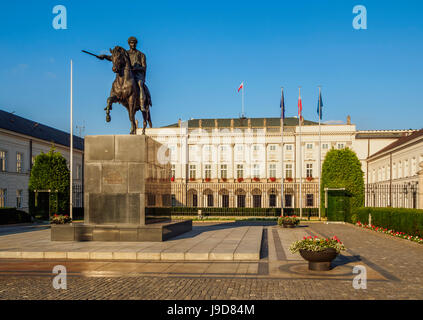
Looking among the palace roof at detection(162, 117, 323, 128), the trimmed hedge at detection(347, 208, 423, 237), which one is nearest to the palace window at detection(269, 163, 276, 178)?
the palace roof at detection(162, 117, 323, 128)

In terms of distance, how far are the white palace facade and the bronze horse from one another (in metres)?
52.4

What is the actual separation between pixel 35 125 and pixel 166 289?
175ft

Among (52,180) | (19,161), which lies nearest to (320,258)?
(52,180)

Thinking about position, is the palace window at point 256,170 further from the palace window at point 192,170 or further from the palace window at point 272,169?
the palace window at point 192,170

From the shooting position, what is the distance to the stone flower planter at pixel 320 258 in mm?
11281

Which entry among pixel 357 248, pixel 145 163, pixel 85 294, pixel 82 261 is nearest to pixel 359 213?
pixel 357 248

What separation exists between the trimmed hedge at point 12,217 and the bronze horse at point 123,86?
17.8 m

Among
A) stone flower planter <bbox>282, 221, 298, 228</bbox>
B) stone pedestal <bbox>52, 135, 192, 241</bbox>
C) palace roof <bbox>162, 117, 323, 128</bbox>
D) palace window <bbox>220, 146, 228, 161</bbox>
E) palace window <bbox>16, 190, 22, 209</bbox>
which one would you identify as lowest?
stone flower planter <bbox>282, 221, 298, 228</bbox>

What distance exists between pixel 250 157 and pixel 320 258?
62.2 meters

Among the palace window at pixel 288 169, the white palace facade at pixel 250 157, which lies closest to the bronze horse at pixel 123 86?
the white palace facade at pixel 250 157

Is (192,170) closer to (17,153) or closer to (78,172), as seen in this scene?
(78,172)

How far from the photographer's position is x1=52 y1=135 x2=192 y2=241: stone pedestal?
16.4 metres

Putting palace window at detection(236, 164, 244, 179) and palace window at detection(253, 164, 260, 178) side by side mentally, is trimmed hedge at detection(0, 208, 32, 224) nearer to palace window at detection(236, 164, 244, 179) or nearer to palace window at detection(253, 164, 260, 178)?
palace window at detection(236, 164, 244, 179)

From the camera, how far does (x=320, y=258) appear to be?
11297 mm
